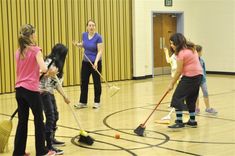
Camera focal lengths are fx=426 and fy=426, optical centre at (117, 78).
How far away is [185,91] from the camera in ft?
21.3

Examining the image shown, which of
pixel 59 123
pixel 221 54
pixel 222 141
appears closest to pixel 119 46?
pixel 221 54

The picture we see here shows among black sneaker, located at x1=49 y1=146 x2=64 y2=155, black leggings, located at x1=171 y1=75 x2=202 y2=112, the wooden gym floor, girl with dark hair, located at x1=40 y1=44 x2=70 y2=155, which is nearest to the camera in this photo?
girl with dark hair, located at x1=40 y1=44 x2=70 y2=155

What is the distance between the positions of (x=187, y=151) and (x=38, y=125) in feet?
6.14

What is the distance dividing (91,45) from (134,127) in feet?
8.04

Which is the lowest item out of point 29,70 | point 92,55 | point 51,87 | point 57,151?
point 57,151

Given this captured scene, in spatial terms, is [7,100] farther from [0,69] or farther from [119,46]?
[119,46]

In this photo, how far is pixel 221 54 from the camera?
1633cm

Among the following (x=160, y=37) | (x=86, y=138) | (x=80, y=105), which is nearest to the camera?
(x=86, y=138)

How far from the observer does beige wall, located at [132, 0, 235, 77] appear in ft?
48.9

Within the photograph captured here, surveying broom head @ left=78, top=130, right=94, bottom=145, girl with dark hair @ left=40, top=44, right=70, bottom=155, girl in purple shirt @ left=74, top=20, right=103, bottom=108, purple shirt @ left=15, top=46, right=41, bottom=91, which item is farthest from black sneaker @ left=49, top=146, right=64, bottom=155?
girl in purple shirt @ left=74, top=20, right=103, bottom=108

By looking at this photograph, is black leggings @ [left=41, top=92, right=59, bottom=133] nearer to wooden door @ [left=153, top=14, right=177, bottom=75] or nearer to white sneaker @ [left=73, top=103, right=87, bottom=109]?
white sneaker @ [left=73, top=103, right=87, bottom=109]

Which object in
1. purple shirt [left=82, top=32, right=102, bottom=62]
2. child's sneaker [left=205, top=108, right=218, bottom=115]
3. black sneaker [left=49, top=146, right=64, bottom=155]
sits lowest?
black sneaker [left=49, top=146, right=64, bottom=155]

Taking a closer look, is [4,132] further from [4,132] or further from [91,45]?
[91,45]

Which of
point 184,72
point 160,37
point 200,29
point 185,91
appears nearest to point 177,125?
point 185,91
